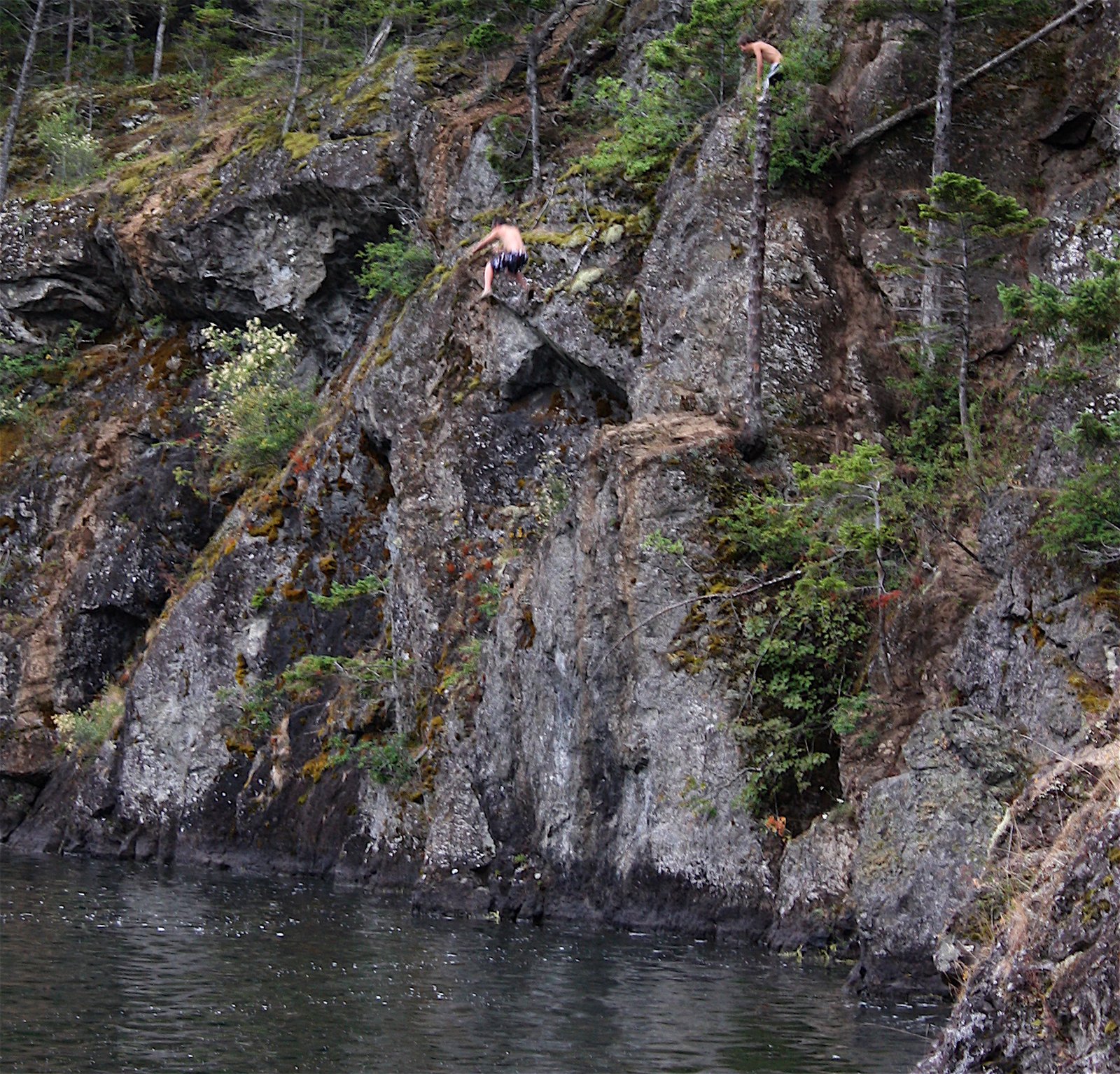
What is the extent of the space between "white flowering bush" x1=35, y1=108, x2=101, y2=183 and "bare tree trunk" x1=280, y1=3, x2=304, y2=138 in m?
7.42

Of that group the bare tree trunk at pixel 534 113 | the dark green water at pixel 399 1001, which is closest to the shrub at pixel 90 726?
the dark green water at pixel 399 1001

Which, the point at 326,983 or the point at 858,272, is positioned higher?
the point at 858,272

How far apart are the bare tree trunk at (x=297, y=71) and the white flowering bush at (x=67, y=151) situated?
7.42 metres

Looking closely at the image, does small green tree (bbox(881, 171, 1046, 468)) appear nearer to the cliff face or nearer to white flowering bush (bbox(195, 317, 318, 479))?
the cliff face

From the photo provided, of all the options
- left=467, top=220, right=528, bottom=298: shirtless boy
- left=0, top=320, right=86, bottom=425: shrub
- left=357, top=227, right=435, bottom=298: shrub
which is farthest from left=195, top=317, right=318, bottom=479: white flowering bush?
left=467, top=220, right=528, bottom=298: shirtless boy

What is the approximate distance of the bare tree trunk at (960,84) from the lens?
79.2 feet

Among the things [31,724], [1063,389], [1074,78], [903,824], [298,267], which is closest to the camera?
[903,824]

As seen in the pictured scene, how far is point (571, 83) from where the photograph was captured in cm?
3475

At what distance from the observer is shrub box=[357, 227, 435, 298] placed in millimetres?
33531

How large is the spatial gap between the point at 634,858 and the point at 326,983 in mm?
6544

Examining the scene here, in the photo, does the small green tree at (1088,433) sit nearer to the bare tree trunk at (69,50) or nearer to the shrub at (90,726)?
the shrub at (90,726)

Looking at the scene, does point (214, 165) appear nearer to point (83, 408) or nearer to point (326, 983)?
point (83, 408)

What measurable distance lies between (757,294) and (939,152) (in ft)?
13.1

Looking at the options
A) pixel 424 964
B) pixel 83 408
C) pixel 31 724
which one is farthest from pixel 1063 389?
pixel 83 408
